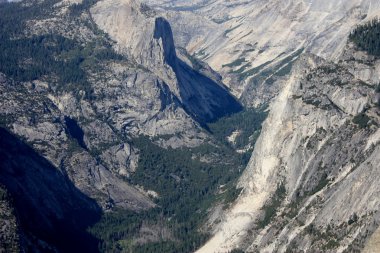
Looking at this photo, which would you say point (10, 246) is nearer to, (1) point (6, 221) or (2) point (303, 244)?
(1) point (6, 221)

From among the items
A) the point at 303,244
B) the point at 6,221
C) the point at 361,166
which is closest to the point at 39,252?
the point at 6,221

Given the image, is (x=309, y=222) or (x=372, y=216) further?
(x=309, y=222)

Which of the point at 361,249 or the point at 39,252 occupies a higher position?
the point at 39,252

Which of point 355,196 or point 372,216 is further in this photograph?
point 355,196

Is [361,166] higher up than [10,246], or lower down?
lower down

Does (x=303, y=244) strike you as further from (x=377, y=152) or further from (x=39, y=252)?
(x=39, y=252)

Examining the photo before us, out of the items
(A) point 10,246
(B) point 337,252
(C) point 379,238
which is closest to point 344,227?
(B) point 337,252

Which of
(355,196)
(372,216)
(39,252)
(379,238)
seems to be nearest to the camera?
(379,238)

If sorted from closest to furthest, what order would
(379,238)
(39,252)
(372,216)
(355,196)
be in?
(379,238), (372,216), (355,196), (39,252)
